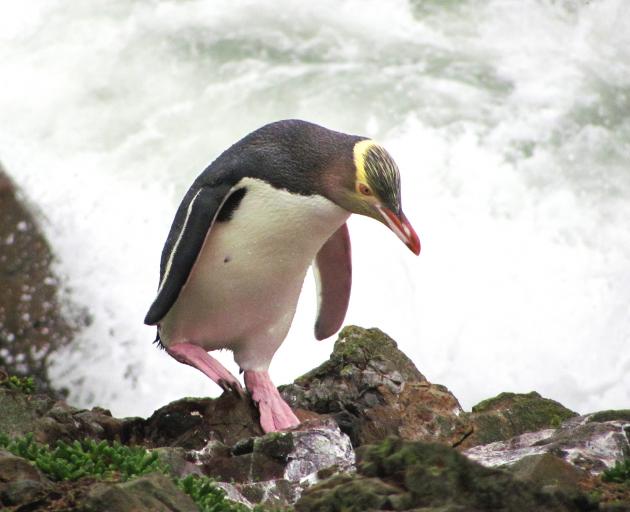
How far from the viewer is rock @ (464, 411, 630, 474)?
4734mm

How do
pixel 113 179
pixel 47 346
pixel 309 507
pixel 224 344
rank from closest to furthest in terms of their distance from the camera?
1. pixel 309 507
2. pixel 224 344
3. pixel 47 346
4. pixel 113 179

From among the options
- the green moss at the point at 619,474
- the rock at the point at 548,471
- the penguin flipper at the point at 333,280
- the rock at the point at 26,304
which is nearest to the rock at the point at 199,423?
the penguin flipper at the point at 333,280

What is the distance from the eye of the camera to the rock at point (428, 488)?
11.2 feet

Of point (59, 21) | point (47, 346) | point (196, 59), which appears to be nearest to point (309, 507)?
point (47, 346)

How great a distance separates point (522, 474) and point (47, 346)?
5.46 metres

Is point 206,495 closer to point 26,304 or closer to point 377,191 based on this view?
point 377,191

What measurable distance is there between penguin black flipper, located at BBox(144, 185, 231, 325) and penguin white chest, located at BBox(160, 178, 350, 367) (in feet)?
0.40

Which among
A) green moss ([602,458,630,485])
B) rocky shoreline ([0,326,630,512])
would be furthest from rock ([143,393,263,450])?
green moss ([602,458,630,485])

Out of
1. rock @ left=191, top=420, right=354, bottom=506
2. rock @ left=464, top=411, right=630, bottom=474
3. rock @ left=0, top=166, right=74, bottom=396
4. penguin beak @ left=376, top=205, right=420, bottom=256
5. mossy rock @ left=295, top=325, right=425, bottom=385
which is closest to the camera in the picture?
rock @ left=464, top=411, right=630, bottom=474

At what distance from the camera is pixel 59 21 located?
1380 cm

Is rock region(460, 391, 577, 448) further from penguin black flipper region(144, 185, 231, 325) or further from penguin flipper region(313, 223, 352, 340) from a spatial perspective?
penguin black flipper region(144, 185, 231, 325)

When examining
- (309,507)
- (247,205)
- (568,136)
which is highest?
(568,136)

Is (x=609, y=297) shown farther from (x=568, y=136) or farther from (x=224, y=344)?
(x=224, y=344)

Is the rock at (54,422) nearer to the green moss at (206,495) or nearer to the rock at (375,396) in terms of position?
the rock at (375,396)
